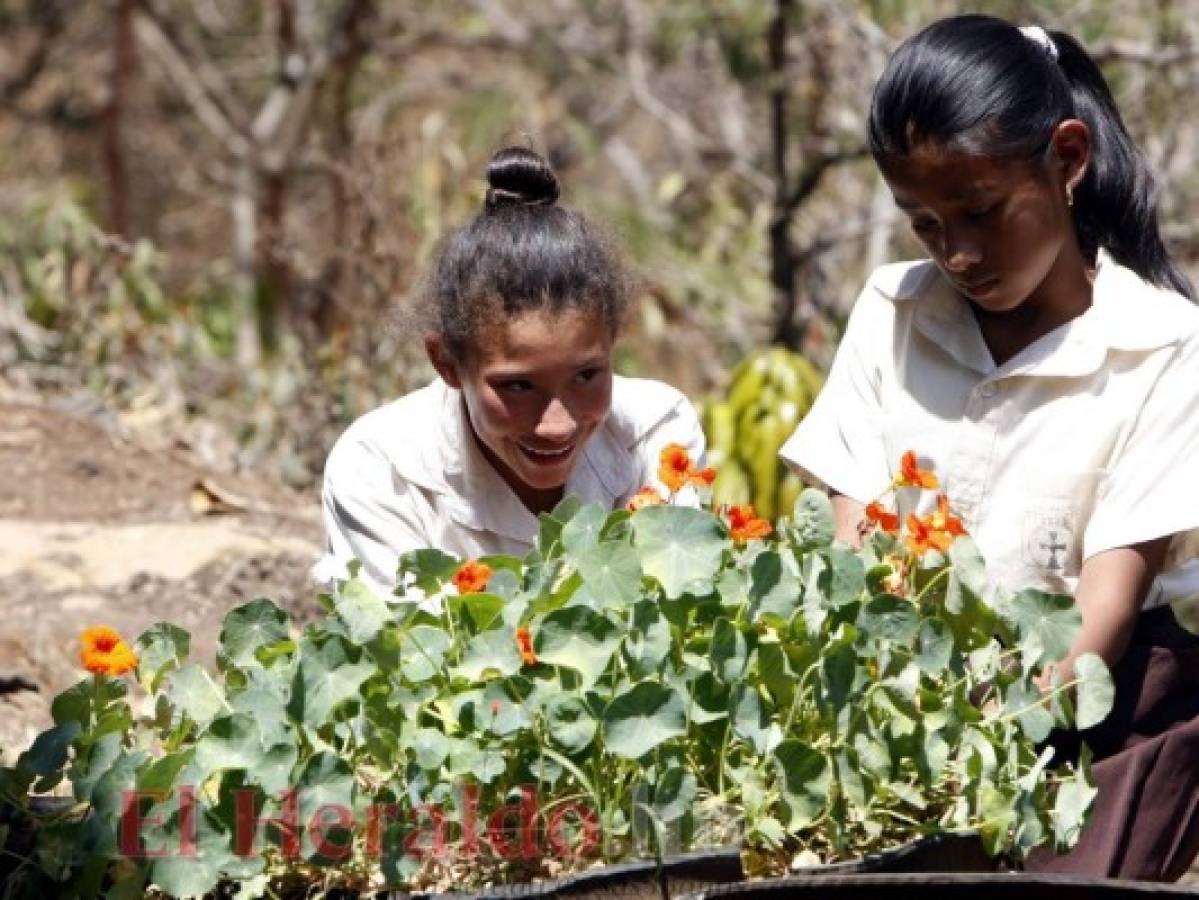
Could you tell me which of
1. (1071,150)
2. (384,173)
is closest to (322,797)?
(1071,150)

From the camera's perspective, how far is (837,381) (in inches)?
124

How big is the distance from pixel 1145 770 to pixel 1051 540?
13.1 inches

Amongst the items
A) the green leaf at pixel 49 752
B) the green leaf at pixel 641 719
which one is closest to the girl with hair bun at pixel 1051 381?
the green leaf at pixel 641 719

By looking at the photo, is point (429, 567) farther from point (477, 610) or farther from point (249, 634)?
point (249, 634)

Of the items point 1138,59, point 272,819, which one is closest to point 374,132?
point 1138,59

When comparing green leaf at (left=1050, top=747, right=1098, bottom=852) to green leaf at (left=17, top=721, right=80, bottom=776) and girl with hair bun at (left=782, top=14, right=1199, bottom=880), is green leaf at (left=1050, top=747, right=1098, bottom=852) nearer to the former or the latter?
girl with hair bun at (left=782, top=14, right=1199, bottom=880)

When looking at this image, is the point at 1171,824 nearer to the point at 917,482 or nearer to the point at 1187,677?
A: the point at 1187,677

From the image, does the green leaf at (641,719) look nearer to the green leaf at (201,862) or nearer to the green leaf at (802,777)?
the green leaf at (802,777)

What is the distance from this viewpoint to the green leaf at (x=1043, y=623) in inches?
94.2

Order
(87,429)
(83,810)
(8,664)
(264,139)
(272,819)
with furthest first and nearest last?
(264,139) → (87,429) → (8,664) → (83,810) → (272,819)

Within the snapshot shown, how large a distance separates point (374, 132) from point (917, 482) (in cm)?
485

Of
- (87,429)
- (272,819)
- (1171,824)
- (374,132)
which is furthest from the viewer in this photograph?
(374,132)

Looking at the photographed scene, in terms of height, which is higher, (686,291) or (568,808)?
(568,808)

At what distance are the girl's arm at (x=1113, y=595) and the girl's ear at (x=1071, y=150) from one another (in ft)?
1.56
